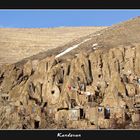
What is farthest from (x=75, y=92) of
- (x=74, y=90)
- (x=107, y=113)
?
(x=107, y=113)

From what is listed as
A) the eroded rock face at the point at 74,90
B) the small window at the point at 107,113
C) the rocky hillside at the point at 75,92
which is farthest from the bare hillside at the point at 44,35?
the small window at the point at 107,113

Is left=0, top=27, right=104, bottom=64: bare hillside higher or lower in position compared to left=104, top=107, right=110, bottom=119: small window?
higher

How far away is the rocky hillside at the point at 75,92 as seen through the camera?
8.14m

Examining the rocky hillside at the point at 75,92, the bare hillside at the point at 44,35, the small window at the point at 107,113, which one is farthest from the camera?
the bare hillside at the point at 44,35

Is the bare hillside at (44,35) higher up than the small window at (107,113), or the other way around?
the bare hillside at (44,35)

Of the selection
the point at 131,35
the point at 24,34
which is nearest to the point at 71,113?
the point at 131,35

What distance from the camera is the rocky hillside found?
814 cm

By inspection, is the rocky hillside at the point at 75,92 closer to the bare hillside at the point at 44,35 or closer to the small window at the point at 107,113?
the small window at the point at 107,113

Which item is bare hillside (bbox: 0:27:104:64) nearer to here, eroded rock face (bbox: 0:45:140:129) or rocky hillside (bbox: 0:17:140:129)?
rocky hillside (bbox: 0:17:140:129)

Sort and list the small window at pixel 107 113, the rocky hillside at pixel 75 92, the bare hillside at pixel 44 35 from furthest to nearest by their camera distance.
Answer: the bare hillside at pixel 44 35, the small window at pixel 107 113, the rocky hillside at pixel 75 92

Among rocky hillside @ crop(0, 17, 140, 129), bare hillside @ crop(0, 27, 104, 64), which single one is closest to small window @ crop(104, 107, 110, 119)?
rocky hillside @ crop(0, 17, 140, 129)

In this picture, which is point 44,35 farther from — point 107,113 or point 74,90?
point 107,113

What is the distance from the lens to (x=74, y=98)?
9.95 meters
